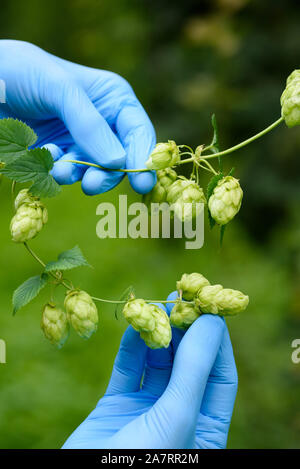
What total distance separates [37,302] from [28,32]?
3.47 meters

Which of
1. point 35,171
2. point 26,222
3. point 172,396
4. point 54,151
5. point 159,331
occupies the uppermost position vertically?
point 54,151

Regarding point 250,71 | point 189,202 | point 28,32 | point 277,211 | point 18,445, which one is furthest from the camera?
point 28,32

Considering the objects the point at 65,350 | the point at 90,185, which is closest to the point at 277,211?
the point at 65,350

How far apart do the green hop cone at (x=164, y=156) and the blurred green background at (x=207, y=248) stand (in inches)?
60.4

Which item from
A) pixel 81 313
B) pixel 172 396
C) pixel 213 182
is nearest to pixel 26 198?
pixel 81 313

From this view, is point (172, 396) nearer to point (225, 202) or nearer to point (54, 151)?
point (225, 202)

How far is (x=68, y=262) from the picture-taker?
1.12 m

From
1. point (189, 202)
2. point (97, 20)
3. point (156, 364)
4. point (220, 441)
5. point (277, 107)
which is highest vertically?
point (97, 20)

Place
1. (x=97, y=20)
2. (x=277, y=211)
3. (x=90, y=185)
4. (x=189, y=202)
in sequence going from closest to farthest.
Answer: (x=189, y=202)
(x=90, y=185)
(x=277, y=211)
(x=97, y=20)

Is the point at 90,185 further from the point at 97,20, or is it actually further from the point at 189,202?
the point at 97,20

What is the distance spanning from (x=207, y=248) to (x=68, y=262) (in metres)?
2.69

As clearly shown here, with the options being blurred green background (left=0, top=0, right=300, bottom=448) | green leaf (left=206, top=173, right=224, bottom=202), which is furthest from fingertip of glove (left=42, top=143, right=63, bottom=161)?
blurred green background (left=0, top=0, right=300, bottom=448)

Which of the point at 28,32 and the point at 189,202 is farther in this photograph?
the point at 28,32

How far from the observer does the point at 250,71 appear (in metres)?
3.11
